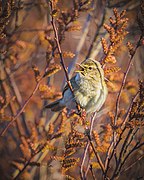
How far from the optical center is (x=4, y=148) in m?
4.81

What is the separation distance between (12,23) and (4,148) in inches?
76.3

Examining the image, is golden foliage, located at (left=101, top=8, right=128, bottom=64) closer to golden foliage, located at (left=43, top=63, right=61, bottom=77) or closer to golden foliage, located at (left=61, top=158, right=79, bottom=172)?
golden foliage, located at (left=43, top=63, right=61, bottom=77)

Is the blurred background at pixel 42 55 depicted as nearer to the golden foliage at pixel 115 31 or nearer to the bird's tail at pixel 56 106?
the bird's tail at pixel 56 106

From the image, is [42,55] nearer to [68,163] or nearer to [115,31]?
[115,31]

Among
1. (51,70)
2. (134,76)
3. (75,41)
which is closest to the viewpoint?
(51,70)

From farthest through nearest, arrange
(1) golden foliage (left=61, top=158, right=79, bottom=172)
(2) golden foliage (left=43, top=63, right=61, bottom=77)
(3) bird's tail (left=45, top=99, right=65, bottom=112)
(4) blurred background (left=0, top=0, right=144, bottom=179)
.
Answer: (3) bird's tail (left=45, top=99, right=65, bottom=112), (4) blurred background (left=0, top=0, right=144, bottom=179), (2) golden foliage (left=43, top=63, right=61, bottom=77), (1) golden foliage (left=61, top=158, right=79, bottom=172)

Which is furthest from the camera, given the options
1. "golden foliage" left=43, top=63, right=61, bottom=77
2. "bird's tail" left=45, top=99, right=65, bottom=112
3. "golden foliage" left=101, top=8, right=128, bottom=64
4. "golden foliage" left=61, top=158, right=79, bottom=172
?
"bird's tail" left=45, top=99, right=65, bottom=112

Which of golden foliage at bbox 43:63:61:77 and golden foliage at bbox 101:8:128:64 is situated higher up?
golden foliage at bbox 101:8:128:64

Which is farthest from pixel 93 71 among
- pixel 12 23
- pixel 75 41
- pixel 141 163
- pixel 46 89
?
pixel 75 41

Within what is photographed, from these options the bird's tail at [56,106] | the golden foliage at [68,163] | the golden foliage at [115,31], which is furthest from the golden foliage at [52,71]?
the bird's tail at [56,106]

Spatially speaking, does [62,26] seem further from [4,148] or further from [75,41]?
[75,41]

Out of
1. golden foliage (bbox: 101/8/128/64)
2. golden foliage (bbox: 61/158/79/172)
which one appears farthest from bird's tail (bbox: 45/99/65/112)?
golden foliage (bbox: 61/158/79/172)

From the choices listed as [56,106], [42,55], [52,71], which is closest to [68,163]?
[52,71]

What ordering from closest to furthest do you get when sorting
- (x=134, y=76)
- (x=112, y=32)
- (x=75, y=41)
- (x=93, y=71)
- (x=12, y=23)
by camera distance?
(x=112, y=32) → (x=93, y=71) → (x=12, y=23) → (x=134, y=76) → (x=75, y=41)
